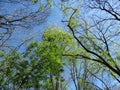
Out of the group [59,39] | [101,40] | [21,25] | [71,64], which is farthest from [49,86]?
[21,25]

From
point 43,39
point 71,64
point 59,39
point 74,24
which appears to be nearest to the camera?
point 74,24

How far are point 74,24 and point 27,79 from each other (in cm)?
833

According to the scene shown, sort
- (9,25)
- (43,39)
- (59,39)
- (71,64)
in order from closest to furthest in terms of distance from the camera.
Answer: (9,25) → (59,39) → (43,39) → (71,64)

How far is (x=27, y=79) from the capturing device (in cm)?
2384

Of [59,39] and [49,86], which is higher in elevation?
[59,39]

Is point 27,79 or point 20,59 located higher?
point 20,59

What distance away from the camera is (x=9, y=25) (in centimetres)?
903

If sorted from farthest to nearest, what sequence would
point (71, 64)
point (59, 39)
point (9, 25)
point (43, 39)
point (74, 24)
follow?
point (71, 64) < point (43, 39) < point (59, 39) < point (74, 24) < point (9, 25)

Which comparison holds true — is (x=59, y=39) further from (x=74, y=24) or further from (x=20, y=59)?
(x=74, y=24)

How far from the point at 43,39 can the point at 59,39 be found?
9.87 feet

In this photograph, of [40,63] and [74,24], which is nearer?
[74,24]

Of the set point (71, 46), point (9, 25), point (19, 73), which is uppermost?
point (71, 46)

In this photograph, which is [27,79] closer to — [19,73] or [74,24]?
[19,73]

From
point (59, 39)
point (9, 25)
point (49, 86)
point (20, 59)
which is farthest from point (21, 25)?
point (49, 86)
